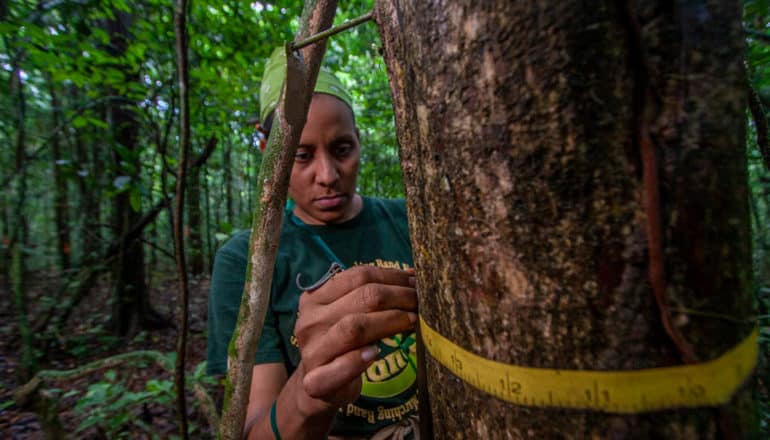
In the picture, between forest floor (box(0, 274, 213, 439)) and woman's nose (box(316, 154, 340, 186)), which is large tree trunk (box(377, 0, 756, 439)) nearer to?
woman's nose (box(316, 154, 340, 186))

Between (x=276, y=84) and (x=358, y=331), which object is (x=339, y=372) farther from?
(x=276, y=84)

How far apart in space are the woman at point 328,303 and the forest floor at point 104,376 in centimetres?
119

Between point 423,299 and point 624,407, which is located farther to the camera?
point 423,299

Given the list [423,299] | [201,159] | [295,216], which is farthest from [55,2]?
[423,299]

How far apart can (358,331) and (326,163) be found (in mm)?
1127

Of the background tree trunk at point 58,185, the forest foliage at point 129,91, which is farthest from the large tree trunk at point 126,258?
the background tree trunk at point 58,185

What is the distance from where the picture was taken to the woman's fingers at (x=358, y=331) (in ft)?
2.84

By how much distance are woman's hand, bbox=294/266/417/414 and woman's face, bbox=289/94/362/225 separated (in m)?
0.96

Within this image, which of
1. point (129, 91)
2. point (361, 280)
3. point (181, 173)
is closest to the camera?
point (361, 280)

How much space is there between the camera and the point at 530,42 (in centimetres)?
46

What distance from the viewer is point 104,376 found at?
3.56 metres

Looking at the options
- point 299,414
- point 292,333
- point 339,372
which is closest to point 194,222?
point 292,333

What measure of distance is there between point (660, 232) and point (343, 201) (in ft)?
5.30

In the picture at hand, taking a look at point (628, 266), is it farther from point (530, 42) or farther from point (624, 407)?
point (530, 42)
